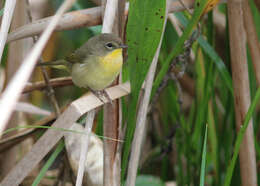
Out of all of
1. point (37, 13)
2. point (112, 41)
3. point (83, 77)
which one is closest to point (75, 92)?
point (37, 13)

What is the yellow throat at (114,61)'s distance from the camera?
5.64ft

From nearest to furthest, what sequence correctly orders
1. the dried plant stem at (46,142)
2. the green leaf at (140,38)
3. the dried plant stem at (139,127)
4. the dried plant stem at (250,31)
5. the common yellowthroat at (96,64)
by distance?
the dried plant stem at (46,142) < the green leaf at (140,38) < the dried plant stem at (139,127) < the dried plant stem at (250,31) < the common yellowthroat at (96,64)

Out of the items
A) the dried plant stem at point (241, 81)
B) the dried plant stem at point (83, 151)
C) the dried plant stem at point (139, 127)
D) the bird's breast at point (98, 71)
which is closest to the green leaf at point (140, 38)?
the dried plant stem at point (139, 127)

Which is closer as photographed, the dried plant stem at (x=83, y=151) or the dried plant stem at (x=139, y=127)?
the dried plant stem at (x=83, y=151)

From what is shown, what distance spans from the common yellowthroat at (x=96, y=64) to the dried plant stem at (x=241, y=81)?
0.47 metres

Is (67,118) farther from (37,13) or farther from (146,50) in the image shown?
(37,13)

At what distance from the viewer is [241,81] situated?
1.56 metres

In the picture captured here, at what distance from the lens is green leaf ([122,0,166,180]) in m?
1.32

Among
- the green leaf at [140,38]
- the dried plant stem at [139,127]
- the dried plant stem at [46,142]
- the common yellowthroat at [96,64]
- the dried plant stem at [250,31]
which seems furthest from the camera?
the common yellowthroat at [96,64]

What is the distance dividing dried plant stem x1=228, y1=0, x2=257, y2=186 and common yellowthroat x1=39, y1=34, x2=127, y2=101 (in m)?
0.47

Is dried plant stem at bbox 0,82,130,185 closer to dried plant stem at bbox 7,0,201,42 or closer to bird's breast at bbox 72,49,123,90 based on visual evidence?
dried plant stem at bbox 7,0,201,42

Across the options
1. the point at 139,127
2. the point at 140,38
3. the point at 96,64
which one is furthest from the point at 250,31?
the point at 96,64

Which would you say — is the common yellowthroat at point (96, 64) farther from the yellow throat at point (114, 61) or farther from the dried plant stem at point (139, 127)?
the dried plant stem at point (139, 127)

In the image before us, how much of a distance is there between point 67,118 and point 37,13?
221cm
